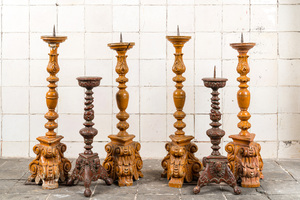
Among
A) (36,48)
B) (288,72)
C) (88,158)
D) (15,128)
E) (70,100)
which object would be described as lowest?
(88,158)

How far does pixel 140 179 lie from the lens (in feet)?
10.7

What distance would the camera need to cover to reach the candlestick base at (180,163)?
3.08 m

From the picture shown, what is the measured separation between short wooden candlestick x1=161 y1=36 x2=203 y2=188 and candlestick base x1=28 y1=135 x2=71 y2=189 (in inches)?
30.8

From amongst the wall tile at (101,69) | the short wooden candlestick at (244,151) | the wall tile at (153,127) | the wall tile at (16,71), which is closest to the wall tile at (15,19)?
the wall tile at (16,71)

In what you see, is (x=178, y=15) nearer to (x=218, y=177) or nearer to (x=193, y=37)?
(x=193, y=37)

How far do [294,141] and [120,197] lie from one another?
5.85 feet

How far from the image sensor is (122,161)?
10.3 ft

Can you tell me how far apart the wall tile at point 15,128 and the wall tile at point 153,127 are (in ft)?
3.41

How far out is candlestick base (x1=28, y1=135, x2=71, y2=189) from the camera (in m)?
3.04

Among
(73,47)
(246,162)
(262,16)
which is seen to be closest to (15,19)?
(73,47)

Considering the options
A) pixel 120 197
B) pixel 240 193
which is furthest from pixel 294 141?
pixel 120 197

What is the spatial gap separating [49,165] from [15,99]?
1.01m

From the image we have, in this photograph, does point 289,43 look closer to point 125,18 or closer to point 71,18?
point 125,18

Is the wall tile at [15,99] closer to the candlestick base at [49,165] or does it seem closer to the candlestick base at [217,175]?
the candlestick base at [49,165]
